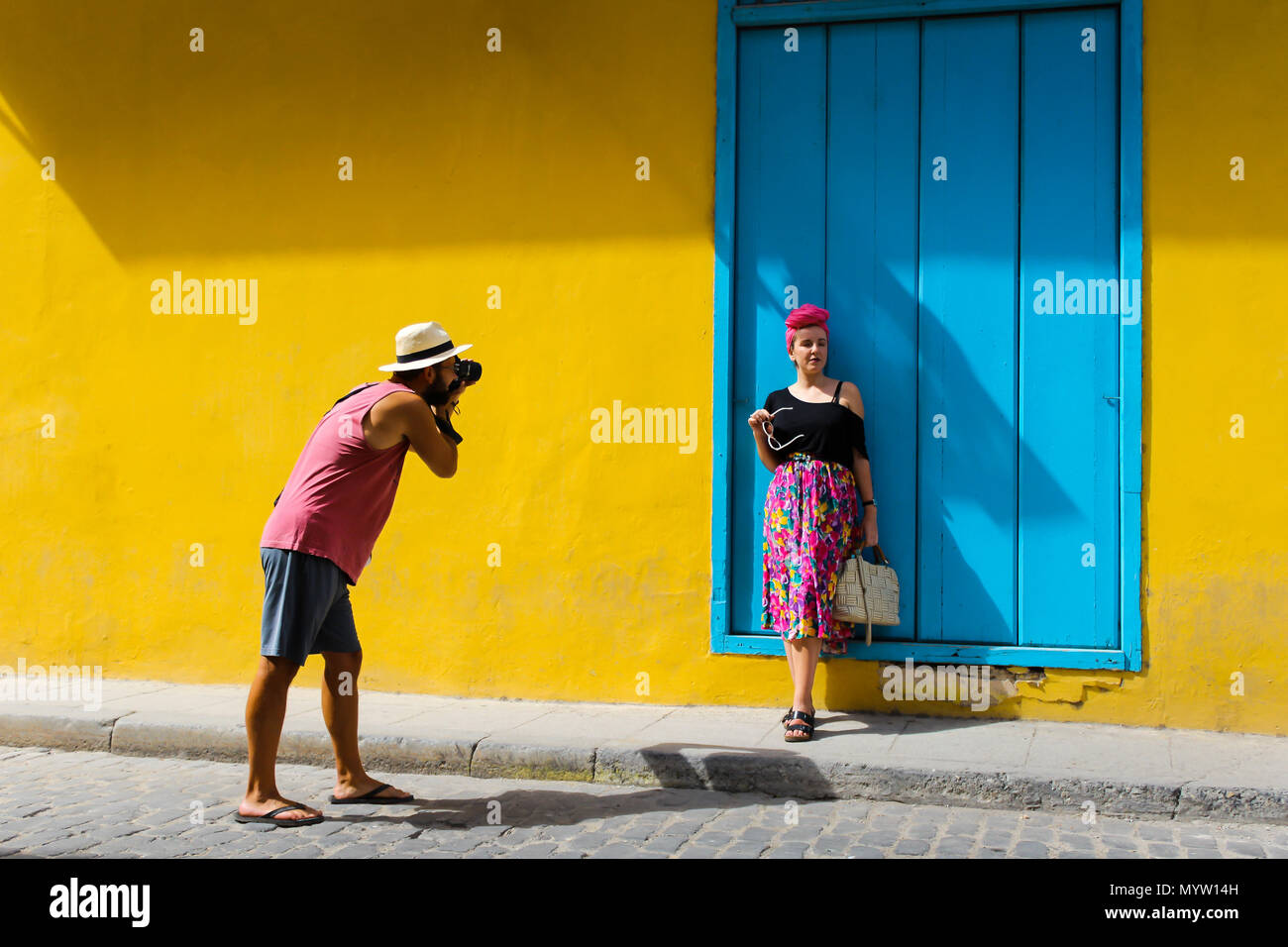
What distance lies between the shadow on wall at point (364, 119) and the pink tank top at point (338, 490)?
2.16 meters

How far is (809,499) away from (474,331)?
2054mm

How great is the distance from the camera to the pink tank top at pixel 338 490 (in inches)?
175

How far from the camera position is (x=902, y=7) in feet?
19.3

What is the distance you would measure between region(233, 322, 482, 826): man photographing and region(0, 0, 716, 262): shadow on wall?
201 centimetres

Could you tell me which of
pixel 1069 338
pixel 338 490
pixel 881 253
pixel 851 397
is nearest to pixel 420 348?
pixel 338 490

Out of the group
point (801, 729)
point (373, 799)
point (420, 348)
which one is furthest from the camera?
point (801, 729)

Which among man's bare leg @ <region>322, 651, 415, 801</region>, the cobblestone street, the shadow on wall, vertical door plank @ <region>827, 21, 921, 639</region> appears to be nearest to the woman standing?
vertical door plank @ <region>827, 21, 921, 639</region>

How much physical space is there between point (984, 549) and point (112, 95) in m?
5.41

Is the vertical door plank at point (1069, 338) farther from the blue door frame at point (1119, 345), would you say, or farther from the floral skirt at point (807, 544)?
the floral skirt at point (807, 544)

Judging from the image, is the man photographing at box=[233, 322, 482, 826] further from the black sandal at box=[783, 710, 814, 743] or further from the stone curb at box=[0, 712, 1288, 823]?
the black sandal at box=[783, 710, 814, 743]

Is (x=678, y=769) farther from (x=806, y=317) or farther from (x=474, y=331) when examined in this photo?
(x=474, y=331)

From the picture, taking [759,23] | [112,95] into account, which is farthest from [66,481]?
[759,23]

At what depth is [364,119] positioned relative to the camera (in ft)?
21.6
